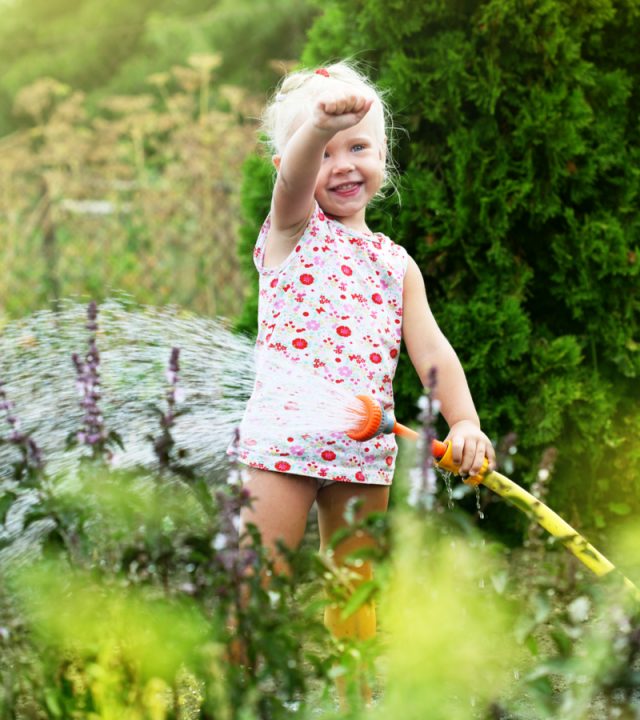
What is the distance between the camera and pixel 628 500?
11.4 ft

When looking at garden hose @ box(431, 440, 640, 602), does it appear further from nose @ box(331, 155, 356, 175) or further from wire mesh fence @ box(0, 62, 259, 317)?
wire mesh fence @ box(0, 62, 259, 317)

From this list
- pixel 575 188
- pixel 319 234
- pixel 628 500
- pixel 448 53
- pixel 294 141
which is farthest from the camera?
pixel 628 500

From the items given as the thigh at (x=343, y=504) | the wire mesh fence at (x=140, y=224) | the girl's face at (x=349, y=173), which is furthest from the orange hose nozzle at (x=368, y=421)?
the wire mesh fence at (x=140, y=224)

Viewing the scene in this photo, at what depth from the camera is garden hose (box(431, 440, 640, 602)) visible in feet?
4.07


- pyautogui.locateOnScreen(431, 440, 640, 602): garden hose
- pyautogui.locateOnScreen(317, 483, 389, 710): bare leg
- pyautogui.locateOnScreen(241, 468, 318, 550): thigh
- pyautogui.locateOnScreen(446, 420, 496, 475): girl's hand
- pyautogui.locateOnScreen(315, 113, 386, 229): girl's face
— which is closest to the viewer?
pyautogui.locateOnScreen(431, 440, 640, 602): garden hose

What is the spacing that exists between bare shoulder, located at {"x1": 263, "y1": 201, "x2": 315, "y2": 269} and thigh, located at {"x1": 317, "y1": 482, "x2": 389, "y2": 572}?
65 cm

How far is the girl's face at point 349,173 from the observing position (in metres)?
2.12

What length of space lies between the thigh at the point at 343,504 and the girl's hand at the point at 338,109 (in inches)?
36.9

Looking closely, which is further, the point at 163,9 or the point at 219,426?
the point at 163,9

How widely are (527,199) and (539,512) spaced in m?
1.92

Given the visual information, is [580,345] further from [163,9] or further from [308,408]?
[163,9]

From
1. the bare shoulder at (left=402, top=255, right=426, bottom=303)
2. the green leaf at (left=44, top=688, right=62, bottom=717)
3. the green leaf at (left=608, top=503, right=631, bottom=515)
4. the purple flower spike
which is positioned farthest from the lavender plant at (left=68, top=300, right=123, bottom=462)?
the green leaf at (left=608, top=503, right=631, bottom=515)

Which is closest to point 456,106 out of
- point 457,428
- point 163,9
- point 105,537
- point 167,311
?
point 167,311

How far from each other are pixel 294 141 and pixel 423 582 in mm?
1142
